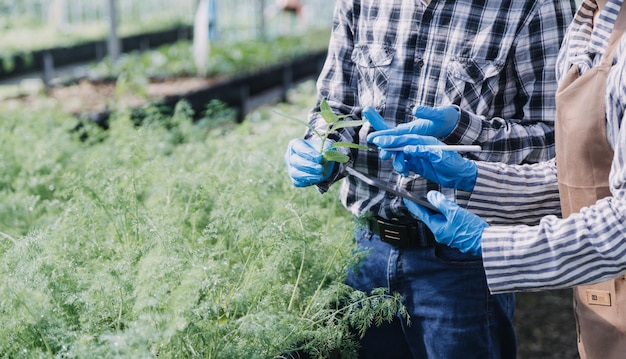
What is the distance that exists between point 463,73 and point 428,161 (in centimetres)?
27

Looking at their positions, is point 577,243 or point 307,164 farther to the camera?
point 307,164

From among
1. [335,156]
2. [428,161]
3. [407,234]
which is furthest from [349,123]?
[407,234]

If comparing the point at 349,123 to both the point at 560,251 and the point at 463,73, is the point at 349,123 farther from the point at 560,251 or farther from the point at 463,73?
the point at 560,251

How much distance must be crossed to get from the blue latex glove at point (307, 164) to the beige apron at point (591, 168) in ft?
1.73

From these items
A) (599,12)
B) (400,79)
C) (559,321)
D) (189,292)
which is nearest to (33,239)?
(189,292)

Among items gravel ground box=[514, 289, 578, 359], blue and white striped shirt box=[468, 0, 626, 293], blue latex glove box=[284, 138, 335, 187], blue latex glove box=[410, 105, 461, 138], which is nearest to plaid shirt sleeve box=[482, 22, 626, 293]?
blue and white striped shirt box=[468, 0, 626, 293]

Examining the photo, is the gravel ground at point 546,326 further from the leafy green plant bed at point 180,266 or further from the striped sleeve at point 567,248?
the striped sleeve at point 567,248

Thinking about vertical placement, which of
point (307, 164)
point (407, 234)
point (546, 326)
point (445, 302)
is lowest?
point (546, 326)

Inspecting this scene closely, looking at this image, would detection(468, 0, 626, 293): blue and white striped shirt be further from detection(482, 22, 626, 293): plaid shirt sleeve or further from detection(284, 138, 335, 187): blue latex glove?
detection(284, 138, 335, 187): blue latex glove

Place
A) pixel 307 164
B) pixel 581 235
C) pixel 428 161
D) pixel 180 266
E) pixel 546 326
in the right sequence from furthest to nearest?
pixel 546 326, pixel 307 164, pixel 428 161, pixel 180 266, pixel 581 235

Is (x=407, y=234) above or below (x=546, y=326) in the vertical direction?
above

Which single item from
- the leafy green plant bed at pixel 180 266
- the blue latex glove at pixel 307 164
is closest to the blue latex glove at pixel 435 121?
the blue latex glove at pixel 307 164

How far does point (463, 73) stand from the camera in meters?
1.69

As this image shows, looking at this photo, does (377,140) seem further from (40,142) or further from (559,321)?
(559,321)
